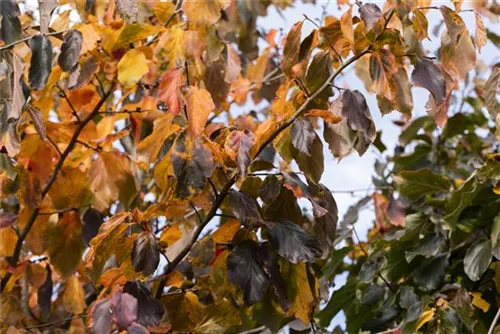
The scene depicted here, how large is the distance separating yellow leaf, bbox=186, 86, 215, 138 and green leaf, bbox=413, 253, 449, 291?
0.76m

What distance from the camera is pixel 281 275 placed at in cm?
140

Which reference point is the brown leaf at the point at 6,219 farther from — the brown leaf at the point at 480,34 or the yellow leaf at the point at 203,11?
the brown leaf at the point at 480,34

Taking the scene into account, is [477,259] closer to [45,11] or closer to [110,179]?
[110,179]

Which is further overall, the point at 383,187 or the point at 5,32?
the point at 383,187

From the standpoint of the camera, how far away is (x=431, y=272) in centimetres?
189

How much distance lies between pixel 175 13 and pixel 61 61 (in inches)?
19.2

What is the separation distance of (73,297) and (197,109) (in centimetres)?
94

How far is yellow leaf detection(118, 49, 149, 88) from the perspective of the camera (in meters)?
1.78

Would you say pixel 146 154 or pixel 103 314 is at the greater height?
pixel 146 154

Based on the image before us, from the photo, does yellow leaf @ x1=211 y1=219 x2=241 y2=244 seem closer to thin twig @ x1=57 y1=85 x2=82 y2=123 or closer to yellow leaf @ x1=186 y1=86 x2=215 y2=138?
yellow leaf @ x1=186 y1=86 x2=215 y2=138

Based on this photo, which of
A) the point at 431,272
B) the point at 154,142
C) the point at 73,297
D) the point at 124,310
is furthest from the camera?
the point at 73,297

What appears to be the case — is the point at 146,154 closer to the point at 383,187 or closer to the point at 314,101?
the point at 314,101

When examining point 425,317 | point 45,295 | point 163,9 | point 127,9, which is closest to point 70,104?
point 163,9

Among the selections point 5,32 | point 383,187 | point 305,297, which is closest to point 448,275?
point 383,187
